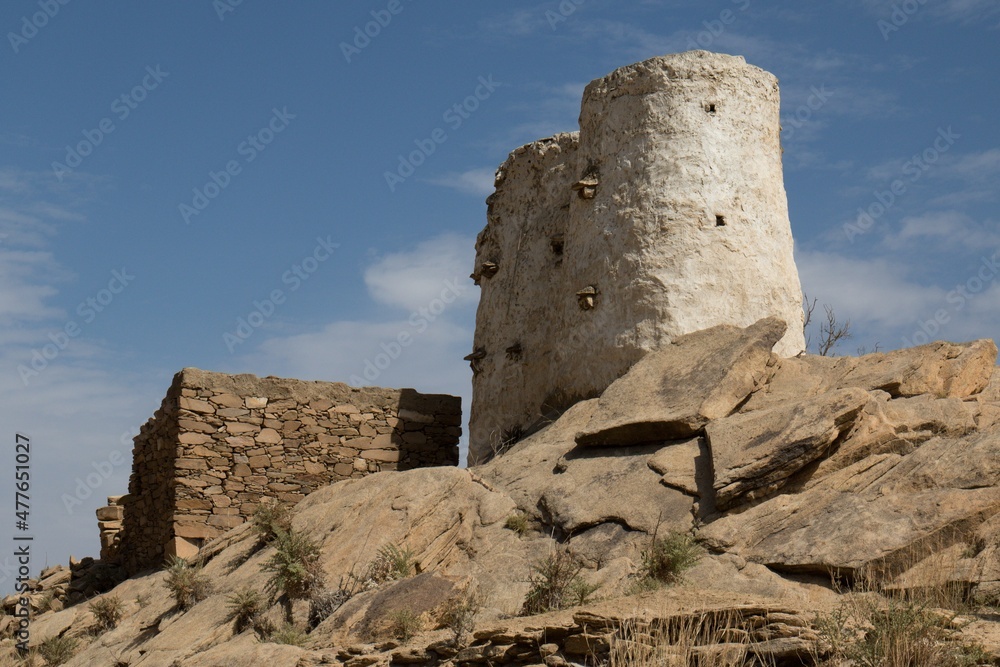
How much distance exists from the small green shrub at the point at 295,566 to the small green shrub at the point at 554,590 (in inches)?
92.5

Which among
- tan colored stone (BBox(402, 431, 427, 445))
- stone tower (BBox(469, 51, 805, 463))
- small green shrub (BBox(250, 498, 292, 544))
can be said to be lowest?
small green shrub (BBox(250, 498, 292, 544))

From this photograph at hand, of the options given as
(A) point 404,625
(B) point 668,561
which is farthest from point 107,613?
(B) point 668,561

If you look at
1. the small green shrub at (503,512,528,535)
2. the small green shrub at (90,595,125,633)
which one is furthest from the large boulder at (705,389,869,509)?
the small green shrub at (90,595,125,633)

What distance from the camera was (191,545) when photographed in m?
14.2

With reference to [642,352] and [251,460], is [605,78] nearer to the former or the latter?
[642,352]

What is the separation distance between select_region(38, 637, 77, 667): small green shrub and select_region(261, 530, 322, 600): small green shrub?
326 centimetres

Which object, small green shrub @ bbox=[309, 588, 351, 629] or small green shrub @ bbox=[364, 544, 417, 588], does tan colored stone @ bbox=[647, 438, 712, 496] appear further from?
small green shrub @ bbox=[309, 588, 351, 629]

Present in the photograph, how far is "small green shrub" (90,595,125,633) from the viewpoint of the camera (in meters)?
13.2

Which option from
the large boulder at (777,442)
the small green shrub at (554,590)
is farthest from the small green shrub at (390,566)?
the large boulder at (777,442)

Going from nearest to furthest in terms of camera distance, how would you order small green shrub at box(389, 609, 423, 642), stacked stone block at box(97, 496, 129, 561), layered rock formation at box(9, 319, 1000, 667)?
layered rock formation at box(9, 319, 1000, 667), small green shrub at box(389, 609, 423, 642), stacked stone block at box(97, 496, 129, 561)

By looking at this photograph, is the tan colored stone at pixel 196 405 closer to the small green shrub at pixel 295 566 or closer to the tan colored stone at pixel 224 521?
the tan colored stone at pixel 224 521

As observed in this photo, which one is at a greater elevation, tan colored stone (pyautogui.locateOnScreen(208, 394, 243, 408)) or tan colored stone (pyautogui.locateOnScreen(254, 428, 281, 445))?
tan colored stone (pyautogui.locateOnScreen(208, 394, 243, 408))

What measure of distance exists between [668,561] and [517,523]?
2.12 metres

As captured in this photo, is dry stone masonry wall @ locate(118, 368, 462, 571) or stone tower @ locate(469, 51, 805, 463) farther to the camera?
dry stone masonry wall @ locate(118, 368, 462, 571)
